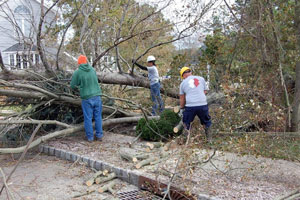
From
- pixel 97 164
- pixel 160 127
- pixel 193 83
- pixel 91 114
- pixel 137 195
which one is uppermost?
pixel 193 83

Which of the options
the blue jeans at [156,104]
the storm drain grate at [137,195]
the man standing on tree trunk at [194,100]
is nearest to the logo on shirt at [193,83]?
the man standing on tree trunk at [194,100]

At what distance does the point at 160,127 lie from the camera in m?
7.24

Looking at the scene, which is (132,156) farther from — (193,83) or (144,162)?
(193,83)

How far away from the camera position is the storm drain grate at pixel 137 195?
469 cm

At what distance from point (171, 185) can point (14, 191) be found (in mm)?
2380

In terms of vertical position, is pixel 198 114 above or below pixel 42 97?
below

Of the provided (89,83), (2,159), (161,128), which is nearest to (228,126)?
(161,128)

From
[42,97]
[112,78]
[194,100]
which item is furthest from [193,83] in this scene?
[42,97]

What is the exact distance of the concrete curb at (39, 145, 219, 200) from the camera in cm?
513

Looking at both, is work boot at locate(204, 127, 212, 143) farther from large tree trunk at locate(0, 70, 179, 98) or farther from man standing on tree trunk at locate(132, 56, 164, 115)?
large tree trunk at locate(0, 70, 179, 98)

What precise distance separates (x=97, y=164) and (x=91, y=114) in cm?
163

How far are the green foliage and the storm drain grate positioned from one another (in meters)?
2.34

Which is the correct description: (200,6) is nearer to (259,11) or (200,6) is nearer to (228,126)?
(259,11)

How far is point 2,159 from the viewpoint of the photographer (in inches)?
270
